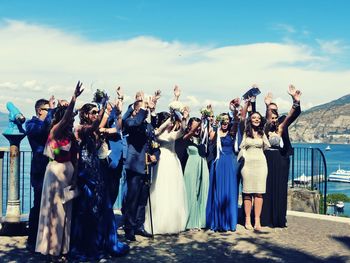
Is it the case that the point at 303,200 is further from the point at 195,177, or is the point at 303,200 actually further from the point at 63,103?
the point at 63,103

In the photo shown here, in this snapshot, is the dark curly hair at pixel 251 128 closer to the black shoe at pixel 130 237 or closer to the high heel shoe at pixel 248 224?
the high heel shoe at pixel 248 224

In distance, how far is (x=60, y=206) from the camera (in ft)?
19.7

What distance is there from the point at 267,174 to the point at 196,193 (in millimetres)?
1361

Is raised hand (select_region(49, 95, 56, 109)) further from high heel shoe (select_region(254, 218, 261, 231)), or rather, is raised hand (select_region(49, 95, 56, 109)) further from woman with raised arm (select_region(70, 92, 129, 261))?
high heel shoe (select_region(254, 218, 261, 231))

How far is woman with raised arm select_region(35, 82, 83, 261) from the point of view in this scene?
5891mm

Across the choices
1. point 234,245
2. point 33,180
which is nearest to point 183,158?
point 234,245

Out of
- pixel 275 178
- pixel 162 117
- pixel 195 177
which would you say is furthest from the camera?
pixel 275 178

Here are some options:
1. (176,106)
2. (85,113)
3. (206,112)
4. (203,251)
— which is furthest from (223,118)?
(85,113)

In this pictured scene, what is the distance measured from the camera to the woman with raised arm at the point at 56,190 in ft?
19.3

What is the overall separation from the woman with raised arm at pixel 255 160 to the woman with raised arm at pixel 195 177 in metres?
0.70

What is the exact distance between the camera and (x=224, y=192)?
8398 mm

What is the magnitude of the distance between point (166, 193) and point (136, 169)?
832mm

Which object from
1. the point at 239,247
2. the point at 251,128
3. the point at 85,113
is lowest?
the point at 239,247

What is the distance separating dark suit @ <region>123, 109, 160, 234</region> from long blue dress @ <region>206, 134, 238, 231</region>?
1.44 m
